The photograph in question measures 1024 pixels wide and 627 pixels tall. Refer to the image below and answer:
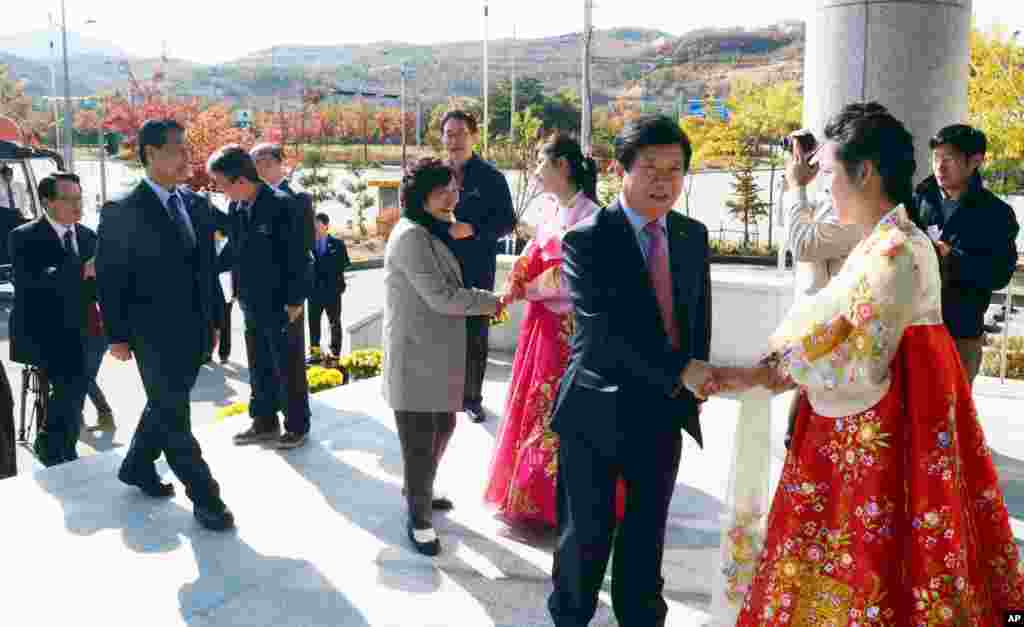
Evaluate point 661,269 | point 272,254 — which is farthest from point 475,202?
point 661,269

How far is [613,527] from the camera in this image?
3.15 metres

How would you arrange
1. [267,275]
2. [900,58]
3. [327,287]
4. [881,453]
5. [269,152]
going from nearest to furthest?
[881,453], [900,58], [267,275], [269,152], [327,287]

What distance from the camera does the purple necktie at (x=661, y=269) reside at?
305cm

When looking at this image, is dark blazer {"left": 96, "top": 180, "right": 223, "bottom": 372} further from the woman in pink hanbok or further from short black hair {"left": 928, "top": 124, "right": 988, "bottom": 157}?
short black hair {"left": 928, "top": 124, "right": 988, "bottom": 157}

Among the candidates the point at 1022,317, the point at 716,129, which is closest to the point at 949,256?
the point at 1022,317

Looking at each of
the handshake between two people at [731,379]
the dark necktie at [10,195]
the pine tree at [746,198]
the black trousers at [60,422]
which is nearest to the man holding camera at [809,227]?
the handshake between two people at [731,379]

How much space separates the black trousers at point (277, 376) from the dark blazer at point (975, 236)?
3237mm

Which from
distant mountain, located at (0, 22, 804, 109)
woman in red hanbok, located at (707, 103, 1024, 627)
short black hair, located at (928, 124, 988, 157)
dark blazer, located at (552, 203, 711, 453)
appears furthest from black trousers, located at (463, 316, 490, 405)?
distant mountain, located at (0, 22, 804, 109)

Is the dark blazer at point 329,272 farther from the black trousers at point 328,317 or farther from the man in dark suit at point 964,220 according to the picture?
the man in dark suit at point 964,220

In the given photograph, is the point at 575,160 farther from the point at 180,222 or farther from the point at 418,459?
the point at 180,222

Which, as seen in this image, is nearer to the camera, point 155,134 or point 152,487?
point 155,134

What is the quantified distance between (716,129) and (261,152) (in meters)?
29.2

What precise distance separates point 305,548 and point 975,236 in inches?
122

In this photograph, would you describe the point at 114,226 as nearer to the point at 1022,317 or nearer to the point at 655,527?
the point at 655,527
